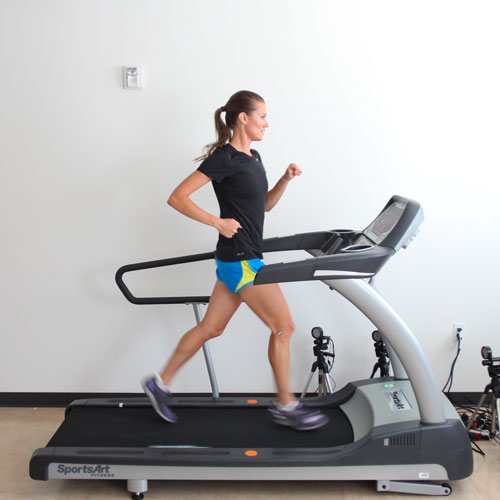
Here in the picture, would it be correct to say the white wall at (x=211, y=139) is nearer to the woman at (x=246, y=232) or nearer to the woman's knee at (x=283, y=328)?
the woman at (x=246, y=232)

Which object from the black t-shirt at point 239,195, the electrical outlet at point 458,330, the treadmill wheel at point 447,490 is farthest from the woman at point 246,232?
the electrical outlet at point 458,330

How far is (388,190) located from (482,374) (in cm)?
119

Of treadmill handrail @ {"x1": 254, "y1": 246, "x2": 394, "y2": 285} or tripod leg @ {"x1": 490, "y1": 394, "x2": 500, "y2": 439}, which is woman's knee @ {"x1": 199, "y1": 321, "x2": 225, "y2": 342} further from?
tripod leg @ {"x1": 490, "y1": 394, "x2": 500, "y2": 439}

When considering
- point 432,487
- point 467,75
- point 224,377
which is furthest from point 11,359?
point 467,75

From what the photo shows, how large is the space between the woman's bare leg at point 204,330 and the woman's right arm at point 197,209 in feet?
1.24

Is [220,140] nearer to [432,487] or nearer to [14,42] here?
[14,42]

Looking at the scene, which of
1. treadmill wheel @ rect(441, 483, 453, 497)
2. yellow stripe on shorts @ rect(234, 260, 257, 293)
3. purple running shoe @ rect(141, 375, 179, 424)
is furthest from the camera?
purple running shoe @ rect(141, 375, 179, 424)

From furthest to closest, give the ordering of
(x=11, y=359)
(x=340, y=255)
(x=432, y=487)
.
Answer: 1. (x=11, y=359)
2. (x=432, y=487)
3. (x=340, y=255)

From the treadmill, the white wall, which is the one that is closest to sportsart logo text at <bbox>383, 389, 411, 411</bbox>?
the treadmill

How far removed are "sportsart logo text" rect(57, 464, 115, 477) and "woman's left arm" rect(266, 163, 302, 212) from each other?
142cm

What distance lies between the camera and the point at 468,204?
3.26 m

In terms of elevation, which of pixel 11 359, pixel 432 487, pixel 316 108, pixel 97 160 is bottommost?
pixel 432 487

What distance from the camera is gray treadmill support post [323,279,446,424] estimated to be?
2.34 m

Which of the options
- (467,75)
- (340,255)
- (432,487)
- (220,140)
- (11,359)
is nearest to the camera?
(340,255)
